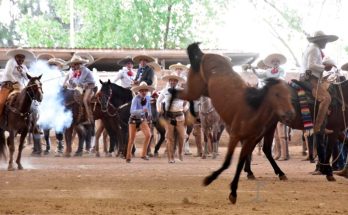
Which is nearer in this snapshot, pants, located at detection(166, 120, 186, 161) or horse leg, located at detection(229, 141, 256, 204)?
horse leg, located at detection(229, 141, 256, 204)

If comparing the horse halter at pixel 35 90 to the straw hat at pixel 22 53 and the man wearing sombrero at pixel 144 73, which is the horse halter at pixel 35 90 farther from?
the man wearing sombrero at pixel 144 73

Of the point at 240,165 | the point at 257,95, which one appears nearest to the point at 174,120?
the point at 257,95

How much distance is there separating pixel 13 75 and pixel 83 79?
5398 millimetres

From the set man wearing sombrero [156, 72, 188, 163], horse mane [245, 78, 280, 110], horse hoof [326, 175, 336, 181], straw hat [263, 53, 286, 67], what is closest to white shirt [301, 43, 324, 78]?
horse hoof [326, 175, 336, 181]

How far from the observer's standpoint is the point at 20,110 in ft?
56.3

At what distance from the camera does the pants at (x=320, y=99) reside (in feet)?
48.4

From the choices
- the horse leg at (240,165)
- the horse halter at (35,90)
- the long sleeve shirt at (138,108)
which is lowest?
the horse leg at (240,165)

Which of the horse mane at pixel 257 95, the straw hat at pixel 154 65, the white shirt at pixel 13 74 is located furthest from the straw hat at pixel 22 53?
the horse mane at pixel 257 95

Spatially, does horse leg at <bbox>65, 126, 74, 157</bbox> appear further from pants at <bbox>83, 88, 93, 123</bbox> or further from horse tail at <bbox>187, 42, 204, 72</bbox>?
horse tail at <bbox>187, 42, 204, 72</bbox>

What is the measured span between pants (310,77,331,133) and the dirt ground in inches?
46.3

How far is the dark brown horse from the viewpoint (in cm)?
1698

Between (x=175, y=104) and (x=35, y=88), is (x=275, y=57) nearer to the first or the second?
(x=175, y=104)

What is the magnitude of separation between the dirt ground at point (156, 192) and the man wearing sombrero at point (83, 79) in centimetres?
572

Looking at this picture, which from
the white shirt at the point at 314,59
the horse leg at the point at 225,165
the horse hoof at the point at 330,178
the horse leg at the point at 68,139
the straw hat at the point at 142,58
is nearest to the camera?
the horse leg at the point at 225,165
